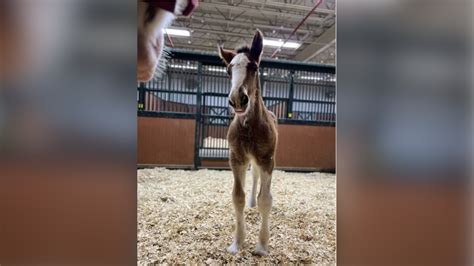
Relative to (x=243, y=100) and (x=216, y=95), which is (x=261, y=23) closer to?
(x=216, y=95)

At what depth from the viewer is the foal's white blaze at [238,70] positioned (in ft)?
2.87

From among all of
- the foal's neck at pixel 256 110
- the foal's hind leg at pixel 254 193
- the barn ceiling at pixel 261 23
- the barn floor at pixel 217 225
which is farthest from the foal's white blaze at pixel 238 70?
the barn ceiling at pixel 261 23

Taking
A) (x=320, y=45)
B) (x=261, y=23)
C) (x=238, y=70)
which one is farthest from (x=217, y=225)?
(x=320, y=45)

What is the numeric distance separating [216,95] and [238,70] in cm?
203

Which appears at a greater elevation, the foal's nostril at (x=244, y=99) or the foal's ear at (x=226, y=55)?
the foal's ear at (x=226, y=55)

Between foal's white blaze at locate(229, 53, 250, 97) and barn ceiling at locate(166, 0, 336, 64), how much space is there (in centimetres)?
384

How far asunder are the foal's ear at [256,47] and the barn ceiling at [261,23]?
3792mm

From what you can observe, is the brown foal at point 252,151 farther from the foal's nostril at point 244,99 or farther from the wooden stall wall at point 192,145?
the wooden stall wall at point 192,145

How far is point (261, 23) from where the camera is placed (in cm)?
588

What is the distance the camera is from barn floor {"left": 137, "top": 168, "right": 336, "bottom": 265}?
3.18 feet

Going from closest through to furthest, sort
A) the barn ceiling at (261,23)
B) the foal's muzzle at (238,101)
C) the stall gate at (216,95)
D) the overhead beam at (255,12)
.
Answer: the foal's muzzle at (238,101) < the stall gate at (216,95) < the barn ceiling at (261,23) < the overhead beam at (255,12)

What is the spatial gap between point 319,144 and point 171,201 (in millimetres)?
2452
